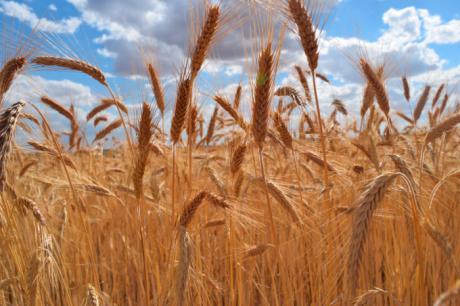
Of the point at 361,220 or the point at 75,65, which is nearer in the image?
the point at 361,220

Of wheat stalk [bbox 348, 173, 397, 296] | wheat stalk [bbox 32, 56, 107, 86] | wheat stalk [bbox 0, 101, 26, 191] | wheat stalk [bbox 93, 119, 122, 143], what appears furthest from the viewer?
wheat stalk [bbox 93, 119, 122, 143]

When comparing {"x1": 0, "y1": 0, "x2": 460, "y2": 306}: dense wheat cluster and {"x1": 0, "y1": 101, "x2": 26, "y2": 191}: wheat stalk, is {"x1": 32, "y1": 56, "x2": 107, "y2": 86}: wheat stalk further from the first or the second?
{"x1": 0, "y1": 101, "x2": 26, "y2": 191}: wheat stalk

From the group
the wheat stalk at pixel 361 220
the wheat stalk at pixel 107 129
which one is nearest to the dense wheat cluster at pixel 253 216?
the wheat stalk at pixel 361 220

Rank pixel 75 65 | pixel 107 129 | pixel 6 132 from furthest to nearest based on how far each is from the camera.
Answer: pixel 107 129
pixel 75 65
pixel 6 132

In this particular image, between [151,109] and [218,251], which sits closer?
[151,109]

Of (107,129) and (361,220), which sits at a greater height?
(107,129)

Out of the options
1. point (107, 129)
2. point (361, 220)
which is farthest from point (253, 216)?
point (107, 129)

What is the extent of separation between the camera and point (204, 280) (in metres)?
2.15

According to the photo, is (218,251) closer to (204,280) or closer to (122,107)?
(204,280)

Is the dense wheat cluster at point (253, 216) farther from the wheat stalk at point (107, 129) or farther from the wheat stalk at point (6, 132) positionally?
the wheat stalk at point (107, 129)

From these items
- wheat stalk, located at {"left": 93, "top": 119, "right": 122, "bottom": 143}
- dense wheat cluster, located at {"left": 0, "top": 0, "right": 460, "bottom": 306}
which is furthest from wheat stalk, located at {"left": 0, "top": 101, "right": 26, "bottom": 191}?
wheat stalk, located at {"left": 93, "top": 119, "right": 122, "bottom": 143}

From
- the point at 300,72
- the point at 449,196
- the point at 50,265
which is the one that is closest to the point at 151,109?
the point at 50,265

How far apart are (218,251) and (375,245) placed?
1264mm

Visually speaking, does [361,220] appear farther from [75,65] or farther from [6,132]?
[75,65]
